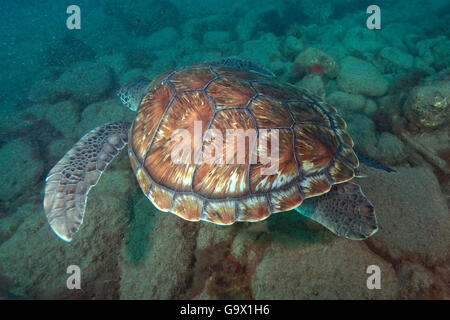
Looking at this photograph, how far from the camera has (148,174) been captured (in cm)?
252

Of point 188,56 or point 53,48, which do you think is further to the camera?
point 53,48

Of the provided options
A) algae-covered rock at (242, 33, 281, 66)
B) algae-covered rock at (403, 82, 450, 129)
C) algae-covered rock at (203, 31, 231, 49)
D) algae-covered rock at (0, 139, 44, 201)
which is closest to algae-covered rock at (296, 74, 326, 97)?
algae-covered rock at (403, 82, 450, 129)

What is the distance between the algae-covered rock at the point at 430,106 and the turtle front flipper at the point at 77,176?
4.53 m

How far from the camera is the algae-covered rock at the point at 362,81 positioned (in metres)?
4.67

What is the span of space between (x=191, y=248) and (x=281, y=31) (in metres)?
10.6

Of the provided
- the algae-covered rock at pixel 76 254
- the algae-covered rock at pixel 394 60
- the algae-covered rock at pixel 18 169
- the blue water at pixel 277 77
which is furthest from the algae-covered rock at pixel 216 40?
the algae-covered rock at pixel 76 254

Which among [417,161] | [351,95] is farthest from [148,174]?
[351,95]

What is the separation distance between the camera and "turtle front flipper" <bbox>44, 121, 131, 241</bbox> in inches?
91.1

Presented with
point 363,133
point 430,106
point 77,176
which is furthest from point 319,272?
point 430,106

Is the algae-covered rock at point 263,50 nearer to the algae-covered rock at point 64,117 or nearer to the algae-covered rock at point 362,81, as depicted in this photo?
the algae-covered rock at point 362,81
